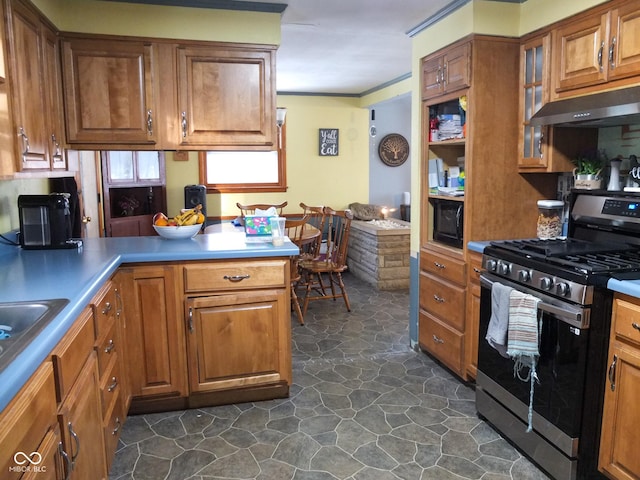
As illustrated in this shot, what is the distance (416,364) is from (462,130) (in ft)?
5.06

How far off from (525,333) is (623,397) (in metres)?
0.42

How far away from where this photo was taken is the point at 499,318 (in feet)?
7.64

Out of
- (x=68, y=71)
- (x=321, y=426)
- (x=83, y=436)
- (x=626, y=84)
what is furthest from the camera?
(x=68, y=71)

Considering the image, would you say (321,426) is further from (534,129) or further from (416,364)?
(534,129)

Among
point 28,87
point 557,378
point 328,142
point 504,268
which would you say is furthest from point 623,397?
point 328,142

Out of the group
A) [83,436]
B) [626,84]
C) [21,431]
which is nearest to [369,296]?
[626,84]

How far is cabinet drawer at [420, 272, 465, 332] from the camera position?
2.99 metres

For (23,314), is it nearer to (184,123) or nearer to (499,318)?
(184,123)

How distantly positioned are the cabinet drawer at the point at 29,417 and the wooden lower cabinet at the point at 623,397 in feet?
6.33

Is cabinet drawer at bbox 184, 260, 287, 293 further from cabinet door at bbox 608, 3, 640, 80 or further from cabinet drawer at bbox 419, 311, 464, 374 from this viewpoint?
cabinet door at bbox 608, 3, 640, 80

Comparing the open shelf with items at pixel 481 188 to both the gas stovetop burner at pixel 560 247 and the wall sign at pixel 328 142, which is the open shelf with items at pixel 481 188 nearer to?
the gas stovetop burner at pixel 560 247

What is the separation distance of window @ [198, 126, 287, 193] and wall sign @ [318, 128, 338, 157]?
0.50 meters

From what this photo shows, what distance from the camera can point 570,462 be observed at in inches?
79.8

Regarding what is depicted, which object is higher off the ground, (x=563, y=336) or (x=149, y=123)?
(x=149, y=123)
